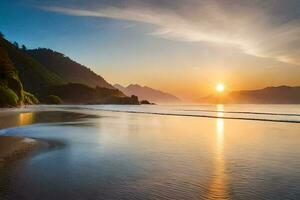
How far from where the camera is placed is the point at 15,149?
73.3ft

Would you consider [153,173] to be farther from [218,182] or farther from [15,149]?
[15,149]

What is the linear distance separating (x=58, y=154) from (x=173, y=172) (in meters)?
8.59

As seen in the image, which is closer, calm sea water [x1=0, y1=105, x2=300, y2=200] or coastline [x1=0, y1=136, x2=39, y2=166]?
calm sea water [x1=0, y1=105, x2=300, y2=200]

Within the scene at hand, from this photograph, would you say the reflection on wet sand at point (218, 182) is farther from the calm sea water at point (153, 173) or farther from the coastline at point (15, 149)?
the coastline at point (15, 149)

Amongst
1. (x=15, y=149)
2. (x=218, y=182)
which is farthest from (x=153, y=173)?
(x=15, y=149)

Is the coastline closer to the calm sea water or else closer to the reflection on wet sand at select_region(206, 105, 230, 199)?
the calm sea water

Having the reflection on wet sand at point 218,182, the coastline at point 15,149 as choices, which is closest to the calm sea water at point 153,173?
the reflection on wet sand at point 218,182

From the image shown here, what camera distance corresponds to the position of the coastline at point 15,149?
18.9m

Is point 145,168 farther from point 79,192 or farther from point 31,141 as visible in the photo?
point 31,141

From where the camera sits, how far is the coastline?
1886 centimetres

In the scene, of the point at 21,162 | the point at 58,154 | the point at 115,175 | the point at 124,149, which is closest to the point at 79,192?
the point at 115,175

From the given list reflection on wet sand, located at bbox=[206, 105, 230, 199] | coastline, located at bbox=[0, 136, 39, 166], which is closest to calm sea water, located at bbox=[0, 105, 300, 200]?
reflection on wet sand, located at bbox=[206, 105, 230, 199]

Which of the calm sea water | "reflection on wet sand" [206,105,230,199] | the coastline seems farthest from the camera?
the coastline

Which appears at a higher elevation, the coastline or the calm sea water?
the coastline
